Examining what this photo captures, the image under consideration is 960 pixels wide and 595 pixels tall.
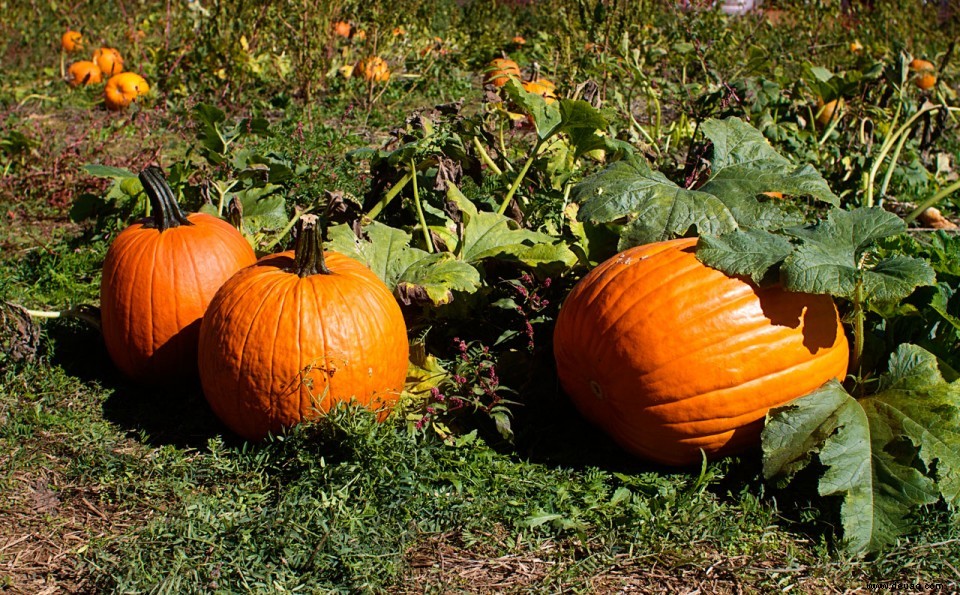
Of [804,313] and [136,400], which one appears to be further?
[136,400]

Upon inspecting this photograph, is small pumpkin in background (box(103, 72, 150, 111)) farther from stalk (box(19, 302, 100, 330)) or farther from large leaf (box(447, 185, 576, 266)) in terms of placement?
large leaf (box(447, 185, 576, 266))

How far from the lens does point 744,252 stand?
2.81 meters

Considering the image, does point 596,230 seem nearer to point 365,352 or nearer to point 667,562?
point 365,352

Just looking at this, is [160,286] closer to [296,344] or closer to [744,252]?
[296,344]

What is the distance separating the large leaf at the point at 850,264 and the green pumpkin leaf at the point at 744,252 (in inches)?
2.8

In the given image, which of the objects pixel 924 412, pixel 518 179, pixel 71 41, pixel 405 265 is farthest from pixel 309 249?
pixel 71 41

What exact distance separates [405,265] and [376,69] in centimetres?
446

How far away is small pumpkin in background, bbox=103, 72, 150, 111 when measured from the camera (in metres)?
7.32

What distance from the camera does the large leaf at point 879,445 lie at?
102 inches

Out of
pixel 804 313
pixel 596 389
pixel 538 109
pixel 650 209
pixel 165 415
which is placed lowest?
pixel 165 415

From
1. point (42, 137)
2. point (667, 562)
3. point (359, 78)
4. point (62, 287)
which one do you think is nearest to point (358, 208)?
point (62, 287)

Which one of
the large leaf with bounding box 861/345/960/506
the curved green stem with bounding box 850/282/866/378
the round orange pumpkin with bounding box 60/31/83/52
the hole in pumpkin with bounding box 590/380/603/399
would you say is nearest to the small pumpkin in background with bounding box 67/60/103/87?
the round orange pumpkin with bounding box 60/31/83/52

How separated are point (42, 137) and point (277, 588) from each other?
5065mm

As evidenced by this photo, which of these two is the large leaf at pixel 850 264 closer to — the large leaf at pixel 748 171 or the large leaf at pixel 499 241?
the large leaf at pixel 748 171
